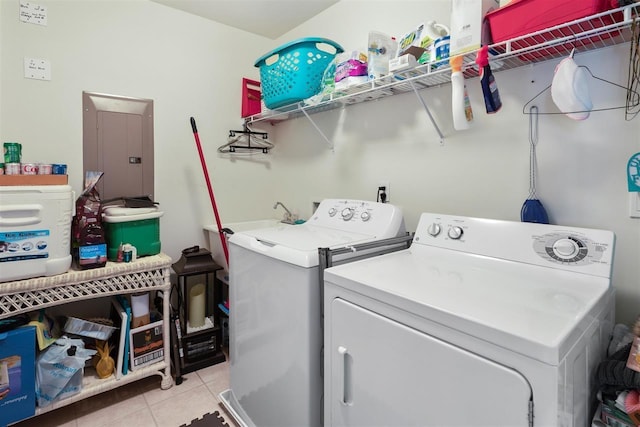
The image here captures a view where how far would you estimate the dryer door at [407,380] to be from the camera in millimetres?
711

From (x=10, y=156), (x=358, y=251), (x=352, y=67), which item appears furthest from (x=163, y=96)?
(x=358, y=251)

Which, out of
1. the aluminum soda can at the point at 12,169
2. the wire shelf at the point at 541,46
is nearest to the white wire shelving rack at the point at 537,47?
the wire shelf at the point at 541,46

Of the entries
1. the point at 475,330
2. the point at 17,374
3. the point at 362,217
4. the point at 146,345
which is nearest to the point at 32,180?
the point at 17,374

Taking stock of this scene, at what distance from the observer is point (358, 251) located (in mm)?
1382

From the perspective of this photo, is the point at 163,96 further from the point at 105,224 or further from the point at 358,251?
the point at 358,251

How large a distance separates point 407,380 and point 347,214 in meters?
1.01

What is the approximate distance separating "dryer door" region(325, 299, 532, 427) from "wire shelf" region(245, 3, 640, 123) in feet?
3.49

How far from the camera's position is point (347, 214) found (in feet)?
5.85

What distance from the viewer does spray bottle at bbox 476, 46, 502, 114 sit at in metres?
1.19

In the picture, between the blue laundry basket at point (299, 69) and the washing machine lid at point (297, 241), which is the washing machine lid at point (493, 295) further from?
the blue laundry basket at point (299, 69)

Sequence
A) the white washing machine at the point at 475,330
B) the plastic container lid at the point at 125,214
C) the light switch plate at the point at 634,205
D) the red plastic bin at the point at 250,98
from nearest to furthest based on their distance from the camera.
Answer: the white washing machine at the point at 475,330, the light switch plate at the point at 634,205, the plastic container lid at the point at 125,214, the red plastic bin at the point at 250,98

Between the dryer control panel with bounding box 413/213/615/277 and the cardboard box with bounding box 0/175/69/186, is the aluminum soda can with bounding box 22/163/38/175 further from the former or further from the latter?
the dryer control panel with bounding box 413/213/615/277

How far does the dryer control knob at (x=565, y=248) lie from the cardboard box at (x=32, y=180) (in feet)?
7.15

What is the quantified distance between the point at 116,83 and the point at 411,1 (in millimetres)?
1948
